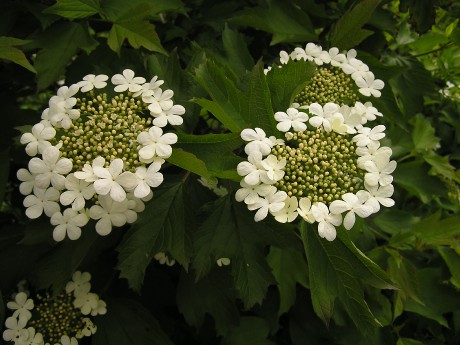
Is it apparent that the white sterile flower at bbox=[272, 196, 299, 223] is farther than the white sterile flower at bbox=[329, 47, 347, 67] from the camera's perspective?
No

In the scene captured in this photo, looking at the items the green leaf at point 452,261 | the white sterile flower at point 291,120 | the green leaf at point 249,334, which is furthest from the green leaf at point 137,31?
the green leaf at point 452,261

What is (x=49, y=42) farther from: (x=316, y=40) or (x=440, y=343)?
(x=440, y=343)

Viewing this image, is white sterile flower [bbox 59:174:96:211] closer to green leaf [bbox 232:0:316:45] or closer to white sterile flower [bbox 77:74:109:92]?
white sterile flower [bbox 77:74:109:92]

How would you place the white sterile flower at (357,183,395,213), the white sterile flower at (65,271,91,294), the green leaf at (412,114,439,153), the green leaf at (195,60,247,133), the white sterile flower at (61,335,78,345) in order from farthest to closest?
the green leaf at (412,114,439,153) < the white sterile flower at (65,271,91,294) < the white sterile flower at (61,335,78,345) < the green leaf at (195,60,247,133) < the white sterile flower at (357,183,395,213)

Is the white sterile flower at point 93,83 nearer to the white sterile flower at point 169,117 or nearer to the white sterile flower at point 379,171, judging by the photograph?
the white sterile flower at point 169,117

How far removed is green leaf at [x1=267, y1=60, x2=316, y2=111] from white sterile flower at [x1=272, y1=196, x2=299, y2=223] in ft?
1.27

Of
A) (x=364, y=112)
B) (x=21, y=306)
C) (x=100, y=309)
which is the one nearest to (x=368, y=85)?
(x=364, y=112)

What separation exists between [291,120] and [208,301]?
881mm

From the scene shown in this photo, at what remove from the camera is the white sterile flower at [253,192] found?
4.12 feet

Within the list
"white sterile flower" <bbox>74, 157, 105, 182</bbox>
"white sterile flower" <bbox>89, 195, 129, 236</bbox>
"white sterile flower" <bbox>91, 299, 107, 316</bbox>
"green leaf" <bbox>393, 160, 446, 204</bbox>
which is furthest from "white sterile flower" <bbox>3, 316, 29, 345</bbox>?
"green leaf" <bbox>393, 160, 446, 204</bbox>

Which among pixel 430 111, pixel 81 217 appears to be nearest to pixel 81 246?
pixel 81 217

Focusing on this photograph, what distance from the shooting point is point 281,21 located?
2029 mm

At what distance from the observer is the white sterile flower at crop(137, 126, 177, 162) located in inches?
49.3

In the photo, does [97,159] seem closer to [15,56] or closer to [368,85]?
[15,56]
